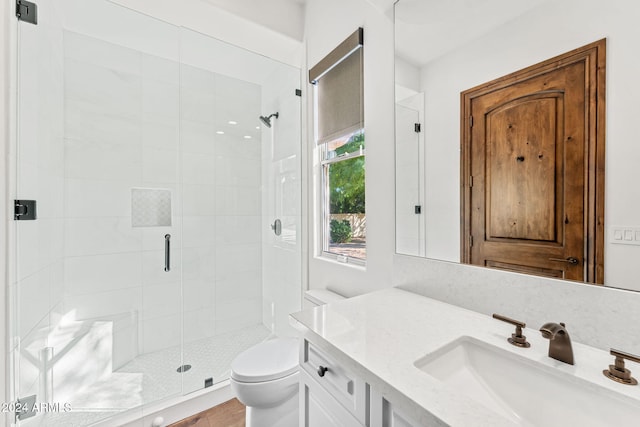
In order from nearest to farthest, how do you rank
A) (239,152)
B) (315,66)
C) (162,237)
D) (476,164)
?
1. (476,164)
2. (315,66)
3. (162,237)
4. (239,152)

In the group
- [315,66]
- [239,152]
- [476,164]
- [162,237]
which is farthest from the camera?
[239,152]

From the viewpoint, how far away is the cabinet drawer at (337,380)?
66cm

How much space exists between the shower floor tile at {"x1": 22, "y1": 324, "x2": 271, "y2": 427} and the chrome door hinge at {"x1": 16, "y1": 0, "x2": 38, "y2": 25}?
6.33ft

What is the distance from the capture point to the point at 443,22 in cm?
112

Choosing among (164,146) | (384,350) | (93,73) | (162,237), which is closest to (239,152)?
(164,146)

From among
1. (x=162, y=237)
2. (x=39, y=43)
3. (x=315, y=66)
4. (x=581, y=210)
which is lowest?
(x=162, y=237)

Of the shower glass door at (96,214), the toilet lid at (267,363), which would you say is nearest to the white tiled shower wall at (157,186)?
the shower glass door at (96,214)

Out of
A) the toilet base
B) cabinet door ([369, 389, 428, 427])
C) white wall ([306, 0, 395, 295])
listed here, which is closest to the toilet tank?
white wall ([306, 0, 395, 295])

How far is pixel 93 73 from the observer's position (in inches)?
74.7

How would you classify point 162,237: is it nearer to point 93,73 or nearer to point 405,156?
point 93,73

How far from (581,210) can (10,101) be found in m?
2.20

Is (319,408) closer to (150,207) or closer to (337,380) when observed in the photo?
(337,380)

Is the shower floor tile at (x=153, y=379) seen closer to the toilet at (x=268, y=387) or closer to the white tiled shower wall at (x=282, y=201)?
the white tiled shower wall at (x=282, y=201)

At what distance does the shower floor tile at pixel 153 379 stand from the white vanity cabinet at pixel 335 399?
127 centimetres
